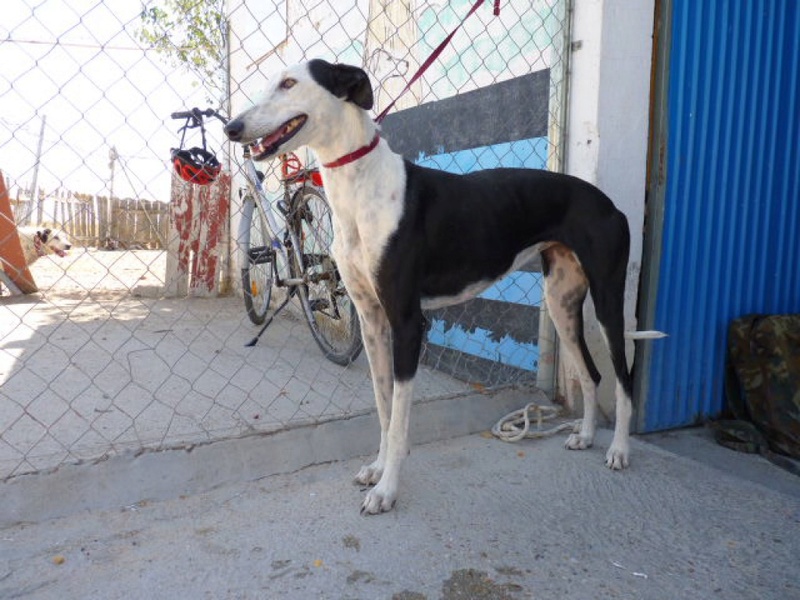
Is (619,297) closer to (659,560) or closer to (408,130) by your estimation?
(659,560)

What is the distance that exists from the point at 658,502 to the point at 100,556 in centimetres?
185

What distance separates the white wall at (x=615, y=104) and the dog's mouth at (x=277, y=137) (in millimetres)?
1431

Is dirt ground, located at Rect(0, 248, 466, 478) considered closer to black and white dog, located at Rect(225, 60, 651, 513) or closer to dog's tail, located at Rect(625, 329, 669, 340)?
black and white dog, located at Rect(225, 60, 651, 513)

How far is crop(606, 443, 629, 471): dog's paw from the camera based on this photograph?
2436mm

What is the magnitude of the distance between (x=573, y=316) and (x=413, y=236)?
97 centimetres

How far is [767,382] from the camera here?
2838mm

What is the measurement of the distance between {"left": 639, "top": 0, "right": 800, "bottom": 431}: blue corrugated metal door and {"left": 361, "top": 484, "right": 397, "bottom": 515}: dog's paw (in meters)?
1.48

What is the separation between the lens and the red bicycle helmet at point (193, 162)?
3891mm

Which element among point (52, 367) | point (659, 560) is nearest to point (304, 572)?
point (659, 560)

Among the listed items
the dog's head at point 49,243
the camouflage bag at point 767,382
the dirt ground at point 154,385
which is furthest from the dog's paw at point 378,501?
the dog's head at point 49,243

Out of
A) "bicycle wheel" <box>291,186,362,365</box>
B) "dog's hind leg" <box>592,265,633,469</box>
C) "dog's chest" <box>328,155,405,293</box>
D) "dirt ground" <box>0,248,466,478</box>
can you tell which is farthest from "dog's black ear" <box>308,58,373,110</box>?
"bicycle wheel" <box>291,186,362,365</box>

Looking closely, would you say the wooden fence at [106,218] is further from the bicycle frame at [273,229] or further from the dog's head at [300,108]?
the dog's head at [300,108]

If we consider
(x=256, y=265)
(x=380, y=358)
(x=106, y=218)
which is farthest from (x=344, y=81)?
(x=106, y=218)

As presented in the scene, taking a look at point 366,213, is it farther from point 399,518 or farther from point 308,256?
point 308,256
